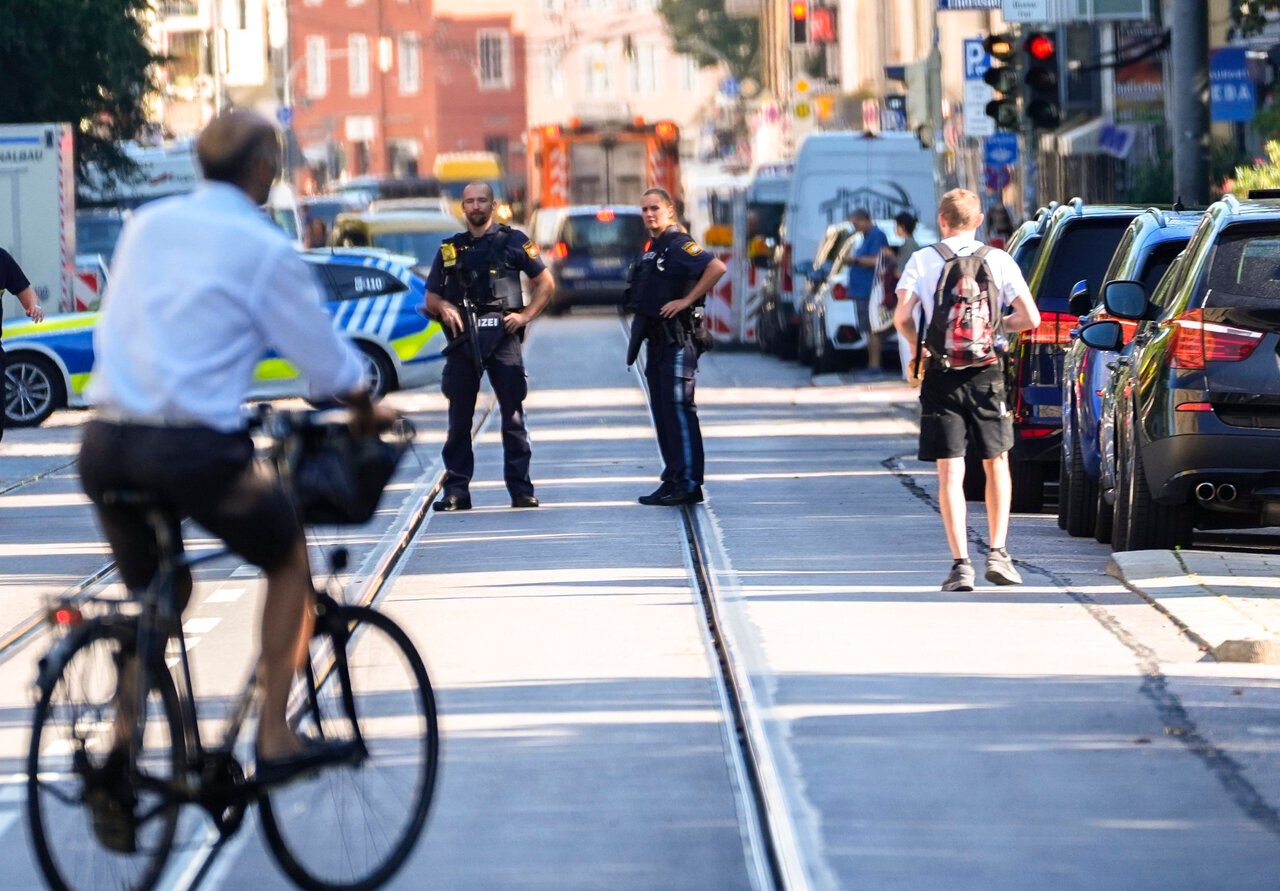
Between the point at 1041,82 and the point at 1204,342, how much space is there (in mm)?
15098

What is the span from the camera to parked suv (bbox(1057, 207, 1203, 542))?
1362 centimetres

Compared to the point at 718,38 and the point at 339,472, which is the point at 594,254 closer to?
the point at 339,472

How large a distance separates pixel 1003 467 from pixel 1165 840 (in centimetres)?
480

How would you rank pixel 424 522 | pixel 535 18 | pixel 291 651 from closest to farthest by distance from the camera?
1. pixel 291 651
2. pixel 424 522
3. pixel 535 18

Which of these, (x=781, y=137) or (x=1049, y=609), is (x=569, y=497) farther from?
(x=781, y=137)

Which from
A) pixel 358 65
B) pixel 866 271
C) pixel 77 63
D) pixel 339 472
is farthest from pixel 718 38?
pixel 339 472

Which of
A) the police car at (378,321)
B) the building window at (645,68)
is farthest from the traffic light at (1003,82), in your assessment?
the building window at (645,68)

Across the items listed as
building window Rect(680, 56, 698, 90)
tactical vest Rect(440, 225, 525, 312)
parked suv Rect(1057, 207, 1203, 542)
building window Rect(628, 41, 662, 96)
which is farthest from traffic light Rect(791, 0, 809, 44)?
building window Rect(680, 56, 698, 90)

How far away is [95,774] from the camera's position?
5.91m

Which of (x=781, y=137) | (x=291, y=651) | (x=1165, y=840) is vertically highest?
(x=781, y=137)

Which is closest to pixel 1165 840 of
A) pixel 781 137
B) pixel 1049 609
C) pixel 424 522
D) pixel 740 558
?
pixel 1049 609

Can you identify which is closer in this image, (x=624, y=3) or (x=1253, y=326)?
(x=1253, y=326)

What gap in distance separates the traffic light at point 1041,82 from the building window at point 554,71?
91446mm

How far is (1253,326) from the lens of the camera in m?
11.5
